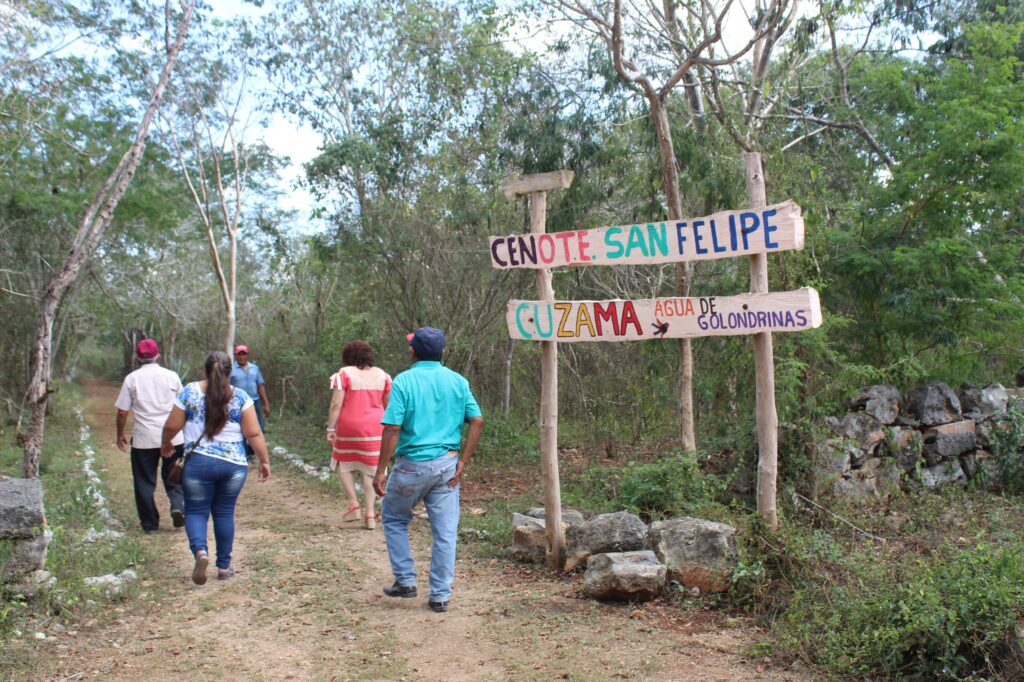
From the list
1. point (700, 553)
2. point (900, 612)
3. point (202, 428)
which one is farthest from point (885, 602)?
point (202, 428)

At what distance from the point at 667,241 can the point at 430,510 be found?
253 cm

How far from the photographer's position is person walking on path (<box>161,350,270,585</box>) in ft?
18.8

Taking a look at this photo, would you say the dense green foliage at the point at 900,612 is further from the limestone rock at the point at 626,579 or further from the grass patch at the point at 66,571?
the grass patch at the point at 66,571

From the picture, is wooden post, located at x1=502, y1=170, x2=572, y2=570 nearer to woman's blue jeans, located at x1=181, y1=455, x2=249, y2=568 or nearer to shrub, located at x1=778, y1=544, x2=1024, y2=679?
shrub, located at x1=778, y1=544, x2=1024, y2=679

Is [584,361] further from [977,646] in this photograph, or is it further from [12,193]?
[12,193]

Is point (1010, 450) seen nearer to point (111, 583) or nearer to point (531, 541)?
point (531, 541)

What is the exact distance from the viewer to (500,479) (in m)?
10.9

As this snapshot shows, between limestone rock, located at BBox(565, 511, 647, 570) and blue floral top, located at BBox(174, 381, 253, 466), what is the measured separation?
98.1 inches

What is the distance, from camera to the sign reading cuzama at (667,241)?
19.0 ft

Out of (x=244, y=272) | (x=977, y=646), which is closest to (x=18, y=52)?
(x=977, y=646)

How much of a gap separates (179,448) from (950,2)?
14632 millimetres

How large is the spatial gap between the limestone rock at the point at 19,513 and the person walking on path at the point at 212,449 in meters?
0.93

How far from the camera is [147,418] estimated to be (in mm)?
7488

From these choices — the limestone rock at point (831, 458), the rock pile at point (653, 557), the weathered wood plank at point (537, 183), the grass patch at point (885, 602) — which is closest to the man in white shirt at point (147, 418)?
the weathered wood plank at point (537, 183)
